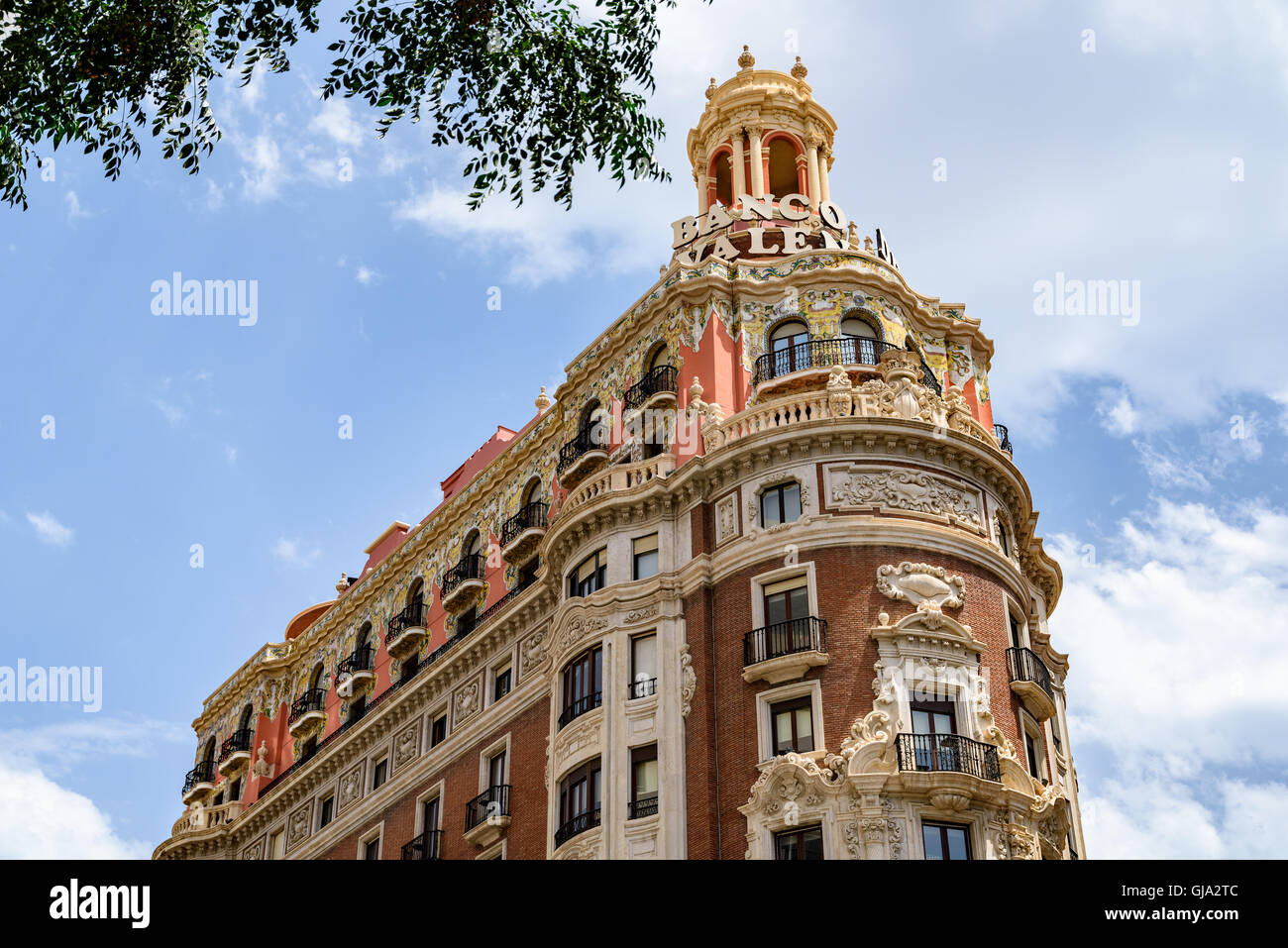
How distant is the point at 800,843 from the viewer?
38219mm

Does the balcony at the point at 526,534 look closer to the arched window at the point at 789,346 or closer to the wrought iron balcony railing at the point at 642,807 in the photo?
the arched window at the point at 789,346

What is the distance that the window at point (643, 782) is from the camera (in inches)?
1620

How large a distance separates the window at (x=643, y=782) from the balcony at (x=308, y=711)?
2381cm

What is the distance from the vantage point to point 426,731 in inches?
2168

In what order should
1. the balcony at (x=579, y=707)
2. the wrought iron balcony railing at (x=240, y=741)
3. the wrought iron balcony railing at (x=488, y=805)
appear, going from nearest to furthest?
the balcony at (x=579, y=707), the wrought iron balcony railing at (x=488, y=805), the wrought iron balcony railing at (x=240, y=741)

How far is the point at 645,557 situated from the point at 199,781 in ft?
106

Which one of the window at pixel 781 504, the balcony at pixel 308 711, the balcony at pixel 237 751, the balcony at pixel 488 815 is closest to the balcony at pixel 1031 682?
the window at pixel 781 504

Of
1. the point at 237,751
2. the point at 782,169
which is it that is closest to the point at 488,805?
the point at 237,751

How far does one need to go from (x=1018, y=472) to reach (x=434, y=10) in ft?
101
